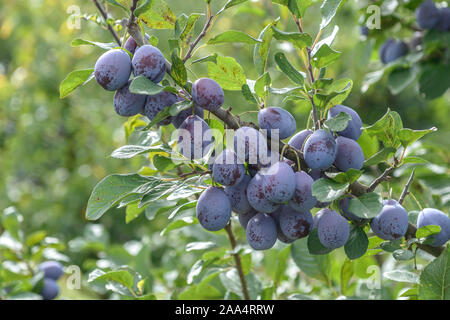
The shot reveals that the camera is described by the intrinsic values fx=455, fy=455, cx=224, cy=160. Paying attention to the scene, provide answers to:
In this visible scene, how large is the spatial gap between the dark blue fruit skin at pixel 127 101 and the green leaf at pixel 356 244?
0.35m

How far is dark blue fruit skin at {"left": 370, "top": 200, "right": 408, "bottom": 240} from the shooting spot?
24.2 inches

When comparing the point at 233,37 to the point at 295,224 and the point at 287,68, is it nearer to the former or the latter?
the point at 287,68

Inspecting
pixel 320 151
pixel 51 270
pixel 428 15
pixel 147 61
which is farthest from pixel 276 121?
pixel 51 270

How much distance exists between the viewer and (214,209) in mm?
620

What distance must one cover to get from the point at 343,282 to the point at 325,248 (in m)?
0.36

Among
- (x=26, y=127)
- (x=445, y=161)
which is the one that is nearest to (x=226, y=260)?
(x=445, y=161)

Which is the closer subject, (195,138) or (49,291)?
(195,138)

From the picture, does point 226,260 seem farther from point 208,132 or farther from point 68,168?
point 68,168

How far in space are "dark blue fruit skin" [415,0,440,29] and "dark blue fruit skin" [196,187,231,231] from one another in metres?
0.78

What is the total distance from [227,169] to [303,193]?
0.10m

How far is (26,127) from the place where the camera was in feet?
9.05

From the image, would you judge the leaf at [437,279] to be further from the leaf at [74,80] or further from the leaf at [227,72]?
the leaf at [74,80]

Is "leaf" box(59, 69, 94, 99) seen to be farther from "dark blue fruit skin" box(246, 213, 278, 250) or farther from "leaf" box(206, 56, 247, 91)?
"dark blue fruit skin" box(246, 213, 278, 250)

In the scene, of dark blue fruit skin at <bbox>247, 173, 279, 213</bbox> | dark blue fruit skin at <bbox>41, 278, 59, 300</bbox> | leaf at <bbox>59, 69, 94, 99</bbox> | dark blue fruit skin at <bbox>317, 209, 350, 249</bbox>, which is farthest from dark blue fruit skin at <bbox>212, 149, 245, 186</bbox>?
dark blue fruit skin at <bbox>41, 278, 59, 300</bbox>
